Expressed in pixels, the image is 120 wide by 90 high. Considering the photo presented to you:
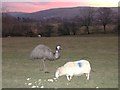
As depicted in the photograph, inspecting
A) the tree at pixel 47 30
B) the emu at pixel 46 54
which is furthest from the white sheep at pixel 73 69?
the tree at pixel 47 30

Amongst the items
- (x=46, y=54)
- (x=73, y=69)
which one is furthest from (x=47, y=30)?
(x=73, y=69)

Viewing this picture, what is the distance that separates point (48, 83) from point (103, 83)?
2.00m

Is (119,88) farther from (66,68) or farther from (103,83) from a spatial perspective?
(66,68)

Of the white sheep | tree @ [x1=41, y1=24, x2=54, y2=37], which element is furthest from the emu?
tree @ [x1=41, y1=24, x2=54, y2=37]

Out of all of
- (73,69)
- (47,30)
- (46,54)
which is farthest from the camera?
(47,30)

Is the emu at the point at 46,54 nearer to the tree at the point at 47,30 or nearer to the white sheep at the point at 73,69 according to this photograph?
the white sheep at the point at 73,69

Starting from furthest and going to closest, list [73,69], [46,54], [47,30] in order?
[47,30]
[46,54]
[73,69]

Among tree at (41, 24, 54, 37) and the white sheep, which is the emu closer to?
the white sheep

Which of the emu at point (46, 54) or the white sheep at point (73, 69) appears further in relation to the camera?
the emu at point (46, 54)

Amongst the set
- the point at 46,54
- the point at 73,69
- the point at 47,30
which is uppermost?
the point at 46,54

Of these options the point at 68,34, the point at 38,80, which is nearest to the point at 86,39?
the point at 68,34

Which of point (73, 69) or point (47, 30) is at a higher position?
point (73, 69)

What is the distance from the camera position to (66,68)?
13.2 meters

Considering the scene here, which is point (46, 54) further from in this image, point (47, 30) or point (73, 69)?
point (47, 30)
